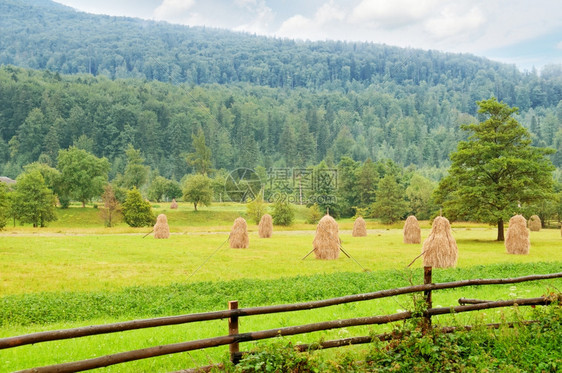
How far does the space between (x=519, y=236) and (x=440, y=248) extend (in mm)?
8264

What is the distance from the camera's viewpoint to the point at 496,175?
3256 cm


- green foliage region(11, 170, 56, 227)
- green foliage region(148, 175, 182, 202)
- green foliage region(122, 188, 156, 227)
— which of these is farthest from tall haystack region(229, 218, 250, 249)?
green foliage region(148, 175, 182, 202)

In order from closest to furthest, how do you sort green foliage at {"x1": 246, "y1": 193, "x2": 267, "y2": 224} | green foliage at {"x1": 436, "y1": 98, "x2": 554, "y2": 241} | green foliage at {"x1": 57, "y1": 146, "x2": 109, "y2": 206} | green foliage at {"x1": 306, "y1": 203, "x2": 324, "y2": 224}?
green foliage at {"x1": 436, "y1": 98, "x2": 554, "y2": 241}, green foliage at {"x1": 246, "y1": 193, "x2": 267, "y2": 224}, green foliage at {"x1": 306, "y1": 203, "x2": 324, "y2": 224}, green foliage at {"x1": 57, "y1": 146, "x2": 109, "y2": 206}

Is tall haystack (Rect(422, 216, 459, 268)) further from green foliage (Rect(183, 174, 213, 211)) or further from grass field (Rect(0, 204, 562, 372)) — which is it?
green foliage (Rect(183, 174, 213, 211))

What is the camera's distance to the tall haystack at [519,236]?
24.0 meters

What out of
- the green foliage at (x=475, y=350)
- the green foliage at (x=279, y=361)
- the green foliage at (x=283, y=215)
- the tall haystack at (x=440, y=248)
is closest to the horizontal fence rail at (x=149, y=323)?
the green foliage at (x=279, y=361)

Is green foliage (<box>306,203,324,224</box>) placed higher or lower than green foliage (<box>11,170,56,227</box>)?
lower

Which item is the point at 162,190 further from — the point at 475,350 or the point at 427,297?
the point at 475,350

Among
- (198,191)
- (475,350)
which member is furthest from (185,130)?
(475,350)

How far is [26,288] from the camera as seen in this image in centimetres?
1532

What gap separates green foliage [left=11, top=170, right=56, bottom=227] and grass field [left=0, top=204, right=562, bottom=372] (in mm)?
16887

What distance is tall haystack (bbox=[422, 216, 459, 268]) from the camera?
61.2 ft

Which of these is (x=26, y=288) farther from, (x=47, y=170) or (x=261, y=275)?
(x=47, y=170)

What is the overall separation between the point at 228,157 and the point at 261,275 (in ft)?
329
